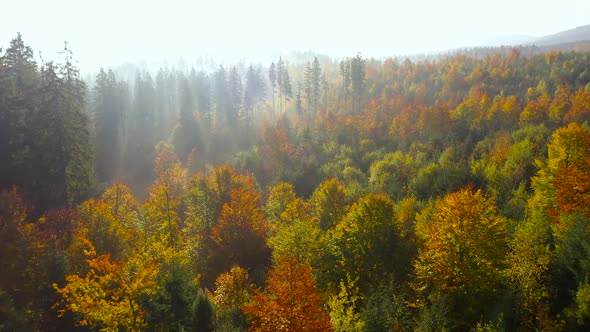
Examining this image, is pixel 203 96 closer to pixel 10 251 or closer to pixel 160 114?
pixel 160 114

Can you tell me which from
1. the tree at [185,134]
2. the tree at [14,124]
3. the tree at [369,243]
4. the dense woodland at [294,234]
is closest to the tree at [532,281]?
the dense woodland at [294,234]

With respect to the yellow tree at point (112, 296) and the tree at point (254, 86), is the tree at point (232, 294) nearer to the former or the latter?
the yellow tree at point (112, 296)

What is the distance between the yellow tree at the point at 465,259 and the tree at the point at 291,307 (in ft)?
31.9

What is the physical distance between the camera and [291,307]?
74.2 ft

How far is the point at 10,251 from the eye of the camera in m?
27.4

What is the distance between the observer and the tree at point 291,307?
2219 centimetres

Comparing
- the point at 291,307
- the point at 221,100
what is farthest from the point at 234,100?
the point at 291,307

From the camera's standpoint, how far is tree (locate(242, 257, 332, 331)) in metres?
22.2

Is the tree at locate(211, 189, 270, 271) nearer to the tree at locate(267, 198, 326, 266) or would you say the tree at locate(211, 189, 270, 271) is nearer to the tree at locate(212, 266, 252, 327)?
the tree at locate(267, 198, 326, 266)

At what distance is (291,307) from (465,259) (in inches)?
561

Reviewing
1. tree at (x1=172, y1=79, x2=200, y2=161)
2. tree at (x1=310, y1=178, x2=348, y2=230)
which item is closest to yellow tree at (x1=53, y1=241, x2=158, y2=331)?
tree at (x1=310, y1=178, x2=348, y2=230)

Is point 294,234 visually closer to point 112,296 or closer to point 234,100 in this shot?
point 112,296

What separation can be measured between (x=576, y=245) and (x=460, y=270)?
831 centimetres

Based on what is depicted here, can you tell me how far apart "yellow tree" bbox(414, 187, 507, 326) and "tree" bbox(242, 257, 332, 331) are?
9.72m
